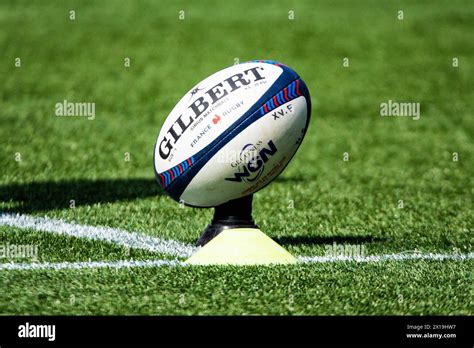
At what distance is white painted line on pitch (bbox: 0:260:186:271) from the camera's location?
6727 millimetres

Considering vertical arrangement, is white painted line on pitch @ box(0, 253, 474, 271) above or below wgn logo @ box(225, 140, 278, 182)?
below

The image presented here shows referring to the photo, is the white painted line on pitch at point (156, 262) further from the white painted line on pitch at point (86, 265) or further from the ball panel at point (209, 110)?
the ball panel at point (209, 110)

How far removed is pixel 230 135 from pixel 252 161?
0.24m

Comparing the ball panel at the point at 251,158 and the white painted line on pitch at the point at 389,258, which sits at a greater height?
the ball panel at the point at 251,158

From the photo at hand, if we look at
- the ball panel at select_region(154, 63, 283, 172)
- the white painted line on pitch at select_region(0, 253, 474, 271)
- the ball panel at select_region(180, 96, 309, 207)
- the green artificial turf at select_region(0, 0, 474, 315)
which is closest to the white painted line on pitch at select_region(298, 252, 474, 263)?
the white painted line on pitch at select_region(0, 253, 474, 271)

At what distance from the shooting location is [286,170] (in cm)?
1243

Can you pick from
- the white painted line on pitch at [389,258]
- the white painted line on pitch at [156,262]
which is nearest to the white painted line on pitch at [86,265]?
the white painted line on pitch at [156,262]

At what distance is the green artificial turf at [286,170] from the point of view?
616 cm

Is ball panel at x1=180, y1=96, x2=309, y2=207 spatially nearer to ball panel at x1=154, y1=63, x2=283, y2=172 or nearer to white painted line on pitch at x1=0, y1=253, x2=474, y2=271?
ball panel at x1=154, y1=63, x2=283, y2=172

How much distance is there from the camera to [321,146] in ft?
46.4

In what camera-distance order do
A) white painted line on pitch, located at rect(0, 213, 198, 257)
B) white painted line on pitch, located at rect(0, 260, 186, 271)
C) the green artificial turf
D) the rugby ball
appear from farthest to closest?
white painted line on pitch, located at rect(0, 213, 198, 257) < the rugby ball < white painted line on pitch, located at rect(0, 260, 186, 271) < the green artificial turf

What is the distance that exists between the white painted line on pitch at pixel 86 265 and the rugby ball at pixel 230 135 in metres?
0.59

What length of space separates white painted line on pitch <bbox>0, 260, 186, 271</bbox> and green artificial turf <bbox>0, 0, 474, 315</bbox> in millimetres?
156

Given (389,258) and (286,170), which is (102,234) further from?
(286,170)
